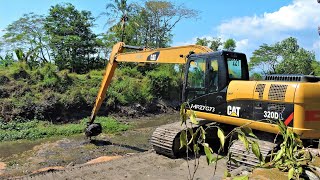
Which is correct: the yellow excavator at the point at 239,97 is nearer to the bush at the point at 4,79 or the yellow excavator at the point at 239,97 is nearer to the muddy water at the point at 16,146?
the muddy water at the point at 16,146

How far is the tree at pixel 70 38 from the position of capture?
86.2 ft

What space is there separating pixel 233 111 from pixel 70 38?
841 inches

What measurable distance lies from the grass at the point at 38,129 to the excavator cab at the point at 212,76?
6.79m

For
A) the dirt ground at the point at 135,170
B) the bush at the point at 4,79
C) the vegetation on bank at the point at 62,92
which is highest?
the bush at the point at 4,79

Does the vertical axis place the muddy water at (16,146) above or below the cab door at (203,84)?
below

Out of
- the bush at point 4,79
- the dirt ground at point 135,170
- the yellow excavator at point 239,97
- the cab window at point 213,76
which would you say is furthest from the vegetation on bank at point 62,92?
the cab window at point 213,76

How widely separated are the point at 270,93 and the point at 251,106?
47cm

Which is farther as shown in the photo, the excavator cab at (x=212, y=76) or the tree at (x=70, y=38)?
the tree at (x=70, y=38)

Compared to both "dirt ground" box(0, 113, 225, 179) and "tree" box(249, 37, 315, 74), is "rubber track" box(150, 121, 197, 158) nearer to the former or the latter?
"dirt ground" box(0, 113, 225, 179)

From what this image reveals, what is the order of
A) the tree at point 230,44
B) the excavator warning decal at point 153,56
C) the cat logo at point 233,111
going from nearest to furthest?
the cat logo at point 233,111, the excavator warning decal at point 153,56, the tree at point 230,44

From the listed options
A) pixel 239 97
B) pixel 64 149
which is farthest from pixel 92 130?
pixel 239 97

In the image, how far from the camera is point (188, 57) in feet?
25.4

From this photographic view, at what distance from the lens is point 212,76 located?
23.3 feet

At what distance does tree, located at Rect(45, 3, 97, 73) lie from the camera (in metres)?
26.3
